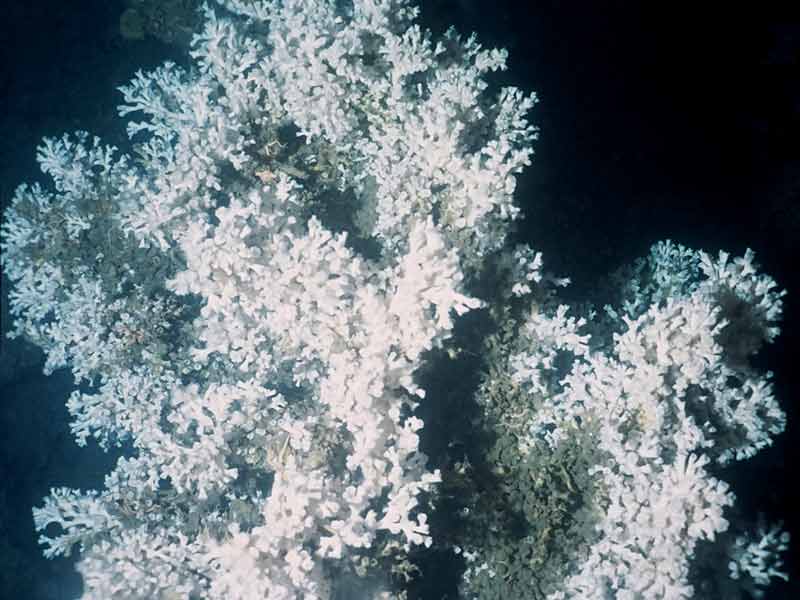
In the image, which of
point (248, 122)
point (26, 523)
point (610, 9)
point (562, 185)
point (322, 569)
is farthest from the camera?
point (26, 523)

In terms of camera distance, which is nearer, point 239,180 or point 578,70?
point 239,180

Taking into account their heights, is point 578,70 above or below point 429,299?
above

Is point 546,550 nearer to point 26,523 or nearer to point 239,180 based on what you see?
point 239,180

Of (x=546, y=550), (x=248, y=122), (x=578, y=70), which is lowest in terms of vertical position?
(x=546, y=550)

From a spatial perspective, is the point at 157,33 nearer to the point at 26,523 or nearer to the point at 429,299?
the point at 429,299

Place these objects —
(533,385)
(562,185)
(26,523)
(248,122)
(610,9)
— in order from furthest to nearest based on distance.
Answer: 1. (26,523)
2. (610,9)
3. (562,185)
4. (248,122)
5. (533,385)

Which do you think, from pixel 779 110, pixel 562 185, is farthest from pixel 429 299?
pixel 779 110
